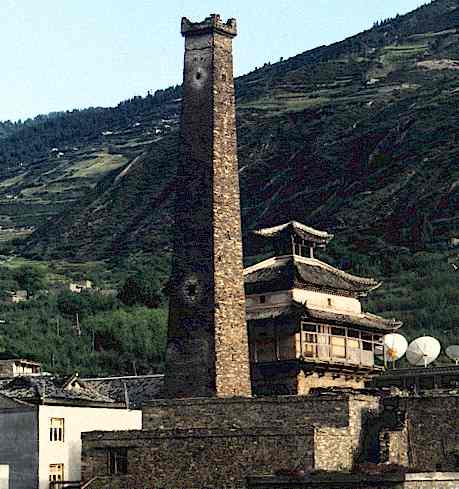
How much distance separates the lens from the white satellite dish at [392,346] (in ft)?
212

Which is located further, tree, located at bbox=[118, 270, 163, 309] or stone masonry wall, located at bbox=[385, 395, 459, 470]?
tree, located at bbox=[118, 270, 163, 309]

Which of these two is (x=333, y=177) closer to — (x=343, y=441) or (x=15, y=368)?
(x=15, y=368)

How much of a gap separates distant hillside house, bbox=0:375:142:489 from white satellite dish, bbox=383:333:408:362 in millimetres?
15670

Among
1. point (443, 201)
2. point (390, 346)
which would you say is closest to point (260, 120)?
point (443, 201)

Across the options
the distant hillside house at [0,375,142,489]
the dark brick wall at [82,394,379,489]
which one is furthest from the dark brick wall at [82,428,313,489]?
the distant hillside house at [0,375,142,489]

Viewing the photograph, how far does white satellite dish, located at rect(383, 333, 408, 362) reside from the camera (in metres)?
64.6

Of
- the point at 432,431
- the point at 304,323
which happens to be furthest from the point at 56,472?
the point at 432,431

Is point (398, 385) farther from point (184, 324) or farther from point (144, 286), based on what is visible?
point (144, 286)

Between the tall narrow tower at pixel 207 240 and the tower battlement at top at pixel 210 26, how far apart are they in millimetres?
37

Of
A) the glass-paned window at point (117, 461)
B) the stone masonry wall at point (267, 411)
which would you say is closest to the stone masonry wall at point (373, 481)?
the stone masonry wall at point (267, 411)

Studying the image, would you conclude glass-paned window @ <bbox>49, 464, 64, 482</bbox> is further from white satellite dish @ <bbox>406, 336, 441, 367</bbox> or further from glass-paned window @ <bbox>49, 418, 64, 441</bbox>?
white satellite dish @ <bbox>406, 336, 441, 367</bbox>

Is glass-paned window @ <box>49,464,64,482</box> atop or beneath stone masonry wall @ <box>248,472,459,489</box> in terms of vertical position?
atop

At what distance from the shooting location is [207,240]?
50.8 metres

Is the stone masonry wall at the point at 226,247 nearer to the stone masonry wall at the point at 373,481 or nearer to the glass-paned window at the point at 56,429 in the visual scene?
the stone masonry wall at the point at 373,481
